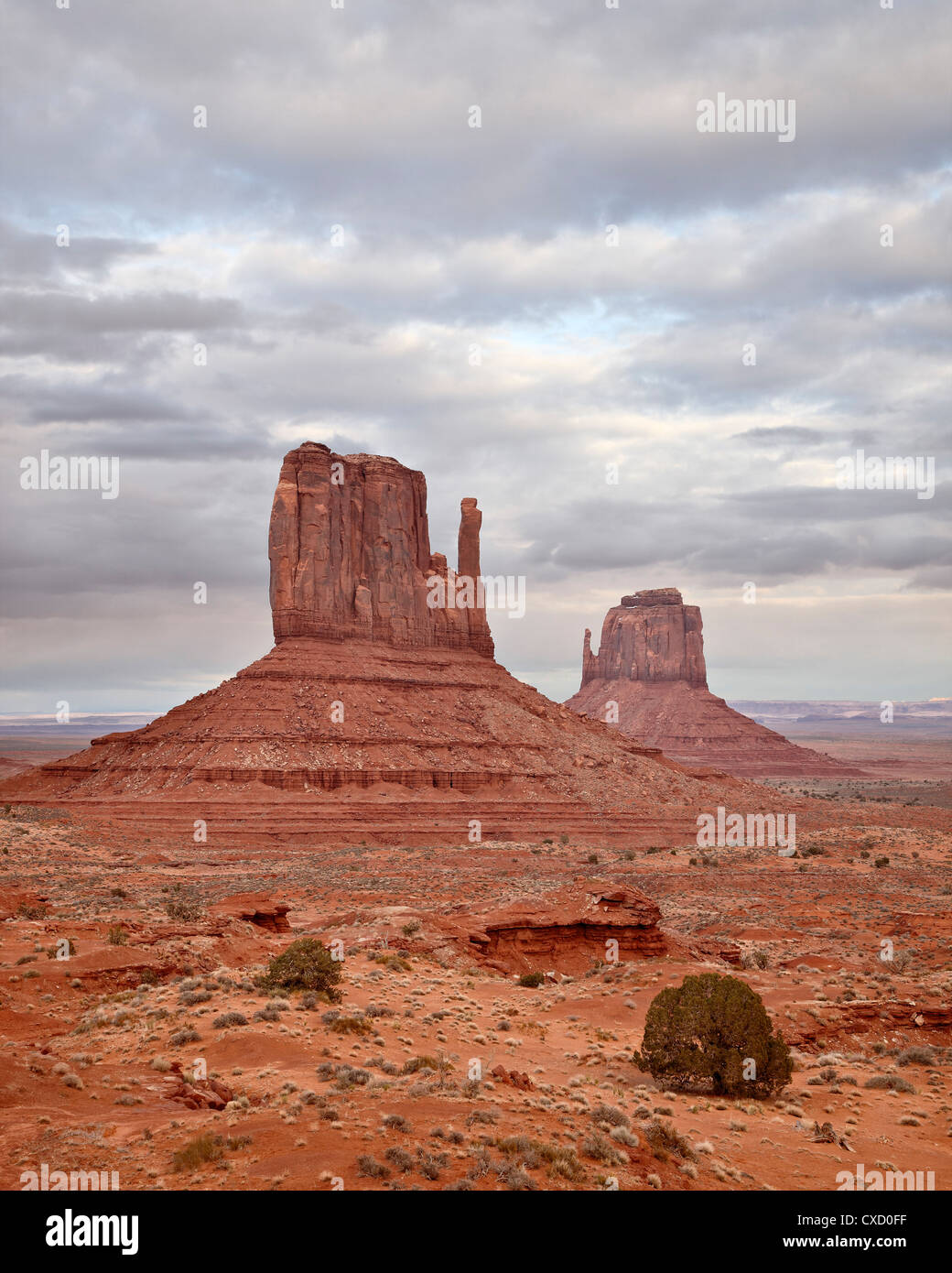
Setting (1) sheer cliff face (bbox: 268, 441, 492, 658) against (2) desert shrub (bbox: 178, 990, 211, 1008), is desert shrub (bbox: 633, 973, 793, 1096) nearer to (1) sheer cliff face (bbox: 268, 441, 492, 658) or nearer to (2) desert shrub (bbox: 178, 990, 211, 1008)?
(2) desert shrub (bbox: 178, 990, 211, 1008)

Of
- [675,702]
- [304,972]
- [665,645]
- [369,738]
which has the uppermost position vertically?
[665,645]

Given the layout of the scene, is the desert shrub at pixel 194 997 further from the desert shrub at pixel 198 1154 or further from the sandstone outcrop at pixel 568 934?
the sandstone outcrop at pixel 568 934

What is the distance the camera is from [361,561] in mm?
94625

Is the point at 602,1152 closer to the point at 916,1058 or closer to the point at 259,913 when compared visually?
the point at 916,1058

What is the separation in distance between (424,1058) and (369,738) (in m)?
63.1

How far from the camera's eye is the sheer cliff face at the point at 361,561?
89.3m

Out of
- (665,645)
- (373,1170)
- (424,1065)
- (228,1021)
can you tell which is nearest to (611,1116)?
(424,1065)

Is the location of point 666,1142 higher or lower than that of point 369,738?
lower

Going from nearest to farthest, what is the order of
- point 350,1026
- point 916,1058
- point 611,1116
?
1. point 611,1116
2. point 350,1026
3. point 916,1058

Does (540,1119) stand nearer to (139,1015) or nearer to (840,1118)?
(840,1118)

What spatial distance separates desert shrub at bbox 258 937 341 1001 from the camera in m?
19.5

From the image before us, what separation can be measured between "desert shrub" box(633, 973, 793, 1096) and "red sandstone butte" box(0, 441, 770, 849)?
49.2m

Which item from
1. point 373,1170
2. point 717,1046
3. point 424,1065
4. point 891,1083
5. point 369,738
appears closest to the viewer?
point 373,1170
